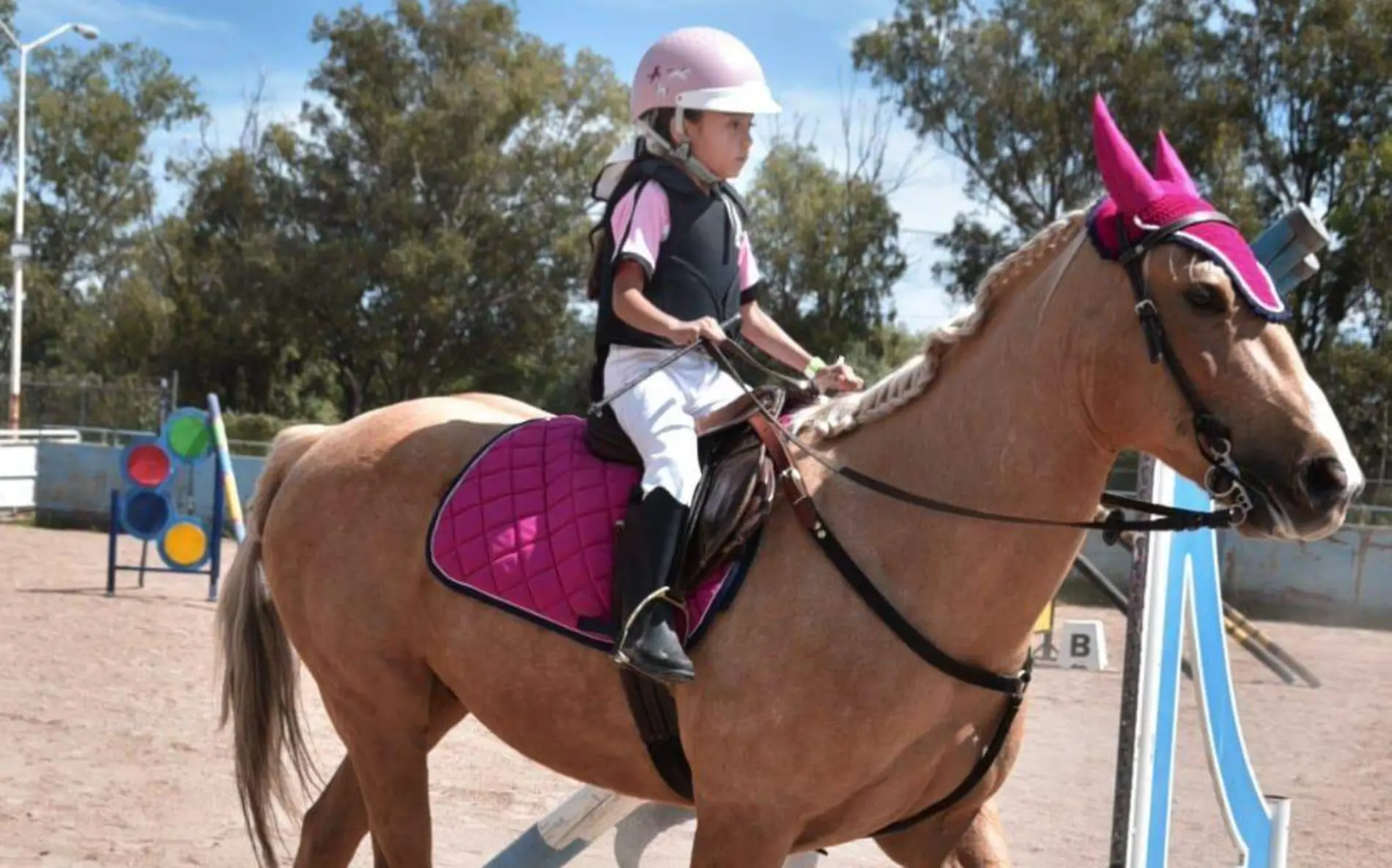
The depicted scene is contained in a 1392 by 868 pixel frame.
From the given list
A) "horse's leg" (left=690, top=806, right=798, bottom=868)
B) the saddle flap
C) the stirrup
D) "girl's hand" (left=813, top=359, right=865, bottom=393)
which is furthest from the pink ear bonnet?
"horse's leg" (left=690, top=806, right=798, bottom=868)

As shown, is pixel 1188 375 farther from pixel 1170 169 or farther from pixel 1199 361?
pixel 1170 169

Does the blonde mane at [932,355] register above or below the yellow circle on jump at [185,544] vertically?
above

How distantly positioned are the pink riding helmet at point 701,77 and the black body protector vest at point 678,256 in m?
0.15

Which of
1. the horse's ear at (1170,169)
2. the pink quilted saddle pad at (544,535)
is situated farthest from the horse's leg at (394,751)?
the horse's ear at (1170,169)

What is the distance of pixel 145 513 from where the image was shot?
13.2 meters

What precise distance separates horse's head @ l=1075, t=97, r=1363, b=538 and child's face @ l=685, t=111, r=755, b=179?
87 cm

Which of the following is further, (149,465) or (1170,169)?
(149,465)

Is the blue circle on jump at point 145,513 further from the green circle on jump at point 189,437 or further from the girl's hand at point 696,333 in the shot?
the girl's hand at point 696,333

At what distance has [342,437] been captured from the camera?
4000 millimetres

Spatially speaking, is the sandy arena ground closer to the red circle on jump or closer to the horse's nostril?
the red circle on jump

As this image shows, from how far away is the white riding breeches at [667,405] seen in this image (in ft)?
10.1

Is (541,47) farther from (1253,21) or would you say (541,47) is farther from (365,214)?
(1253,21)

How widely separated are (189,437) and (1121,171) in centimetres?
1150

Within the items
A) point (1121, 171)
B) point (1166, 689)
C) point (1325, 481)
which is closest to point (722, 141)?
point (1121, 171)
